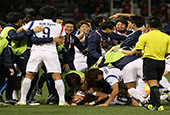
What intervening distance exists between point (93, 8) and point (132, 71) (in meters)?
16.8

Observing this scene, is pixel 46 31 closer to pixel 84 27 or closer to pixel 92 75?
pixel 92 75

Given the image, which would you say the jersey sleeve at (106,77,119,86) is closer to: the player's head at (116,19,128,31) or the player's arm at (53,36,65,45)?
the player's arm at (53,36,65,45)

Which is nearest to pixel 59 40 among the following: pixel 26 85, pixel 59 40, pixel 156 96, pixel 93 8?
pixel 59 40

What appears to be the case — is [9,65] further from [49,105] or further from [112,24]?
[112,24]

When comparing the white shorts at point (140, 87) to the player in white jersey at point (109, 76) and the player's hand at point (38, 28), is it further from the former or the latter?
the player's hand at point (38, 28)

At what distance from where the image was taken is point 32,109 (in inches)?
336

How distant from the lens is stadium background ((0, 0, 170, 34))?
2405 centimetres

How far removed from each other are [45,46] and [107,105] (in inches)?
59.4

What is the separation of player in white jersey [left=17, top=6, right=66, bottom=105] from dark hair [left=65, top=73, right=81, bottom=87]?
34 cm

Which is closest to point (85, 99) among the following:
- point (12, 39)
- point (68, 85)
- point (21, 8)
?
point (68, 85)

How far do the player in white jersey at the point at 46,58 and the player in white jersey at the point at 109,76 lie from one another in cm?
54

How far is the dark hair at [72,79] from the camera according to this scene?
364 inches

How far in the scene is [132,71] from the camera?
349 inches

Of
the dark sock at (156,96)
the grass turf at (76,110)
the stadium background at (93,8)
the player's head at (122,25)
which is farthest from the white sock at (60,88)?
the stadium background at (93,8)
